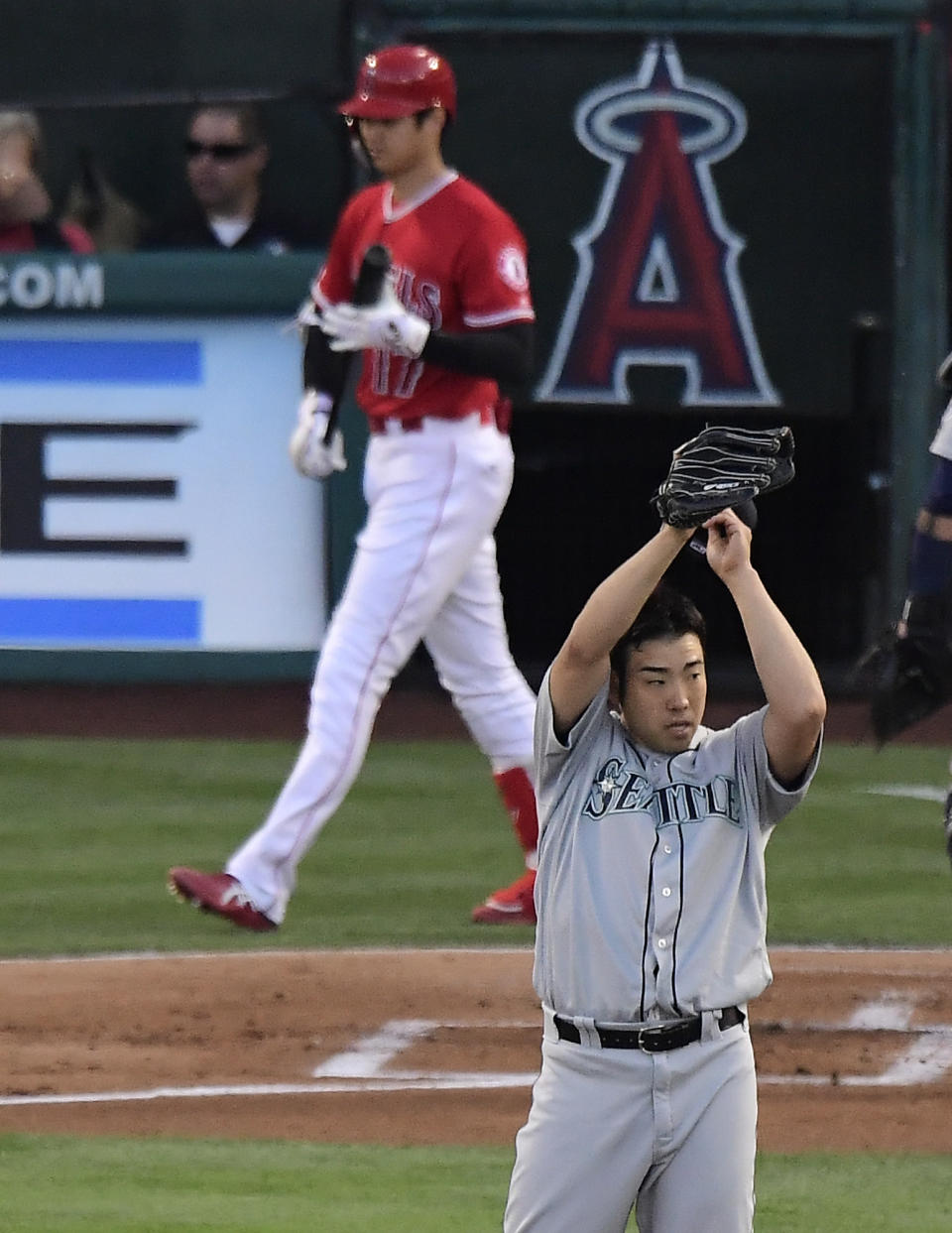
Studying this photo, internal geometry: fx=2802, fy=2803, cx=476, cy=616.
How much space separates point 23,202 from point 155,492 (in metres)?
1.33

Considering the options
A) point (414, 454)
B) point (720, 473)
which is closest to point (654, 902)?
point (720, 473)

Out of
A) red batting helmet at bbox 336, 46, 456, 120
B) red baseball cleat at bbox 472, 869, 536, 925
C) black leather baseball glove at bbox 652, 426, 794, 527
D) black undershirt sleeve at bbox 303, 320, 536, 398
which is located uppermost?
red batting helmet at bbox 336, 46, 456, 120

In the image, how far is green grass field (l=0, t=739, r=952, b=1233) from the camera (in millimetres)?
4910

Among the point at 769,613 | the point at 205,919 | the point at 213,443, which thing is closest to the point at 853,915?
the point at 205,919

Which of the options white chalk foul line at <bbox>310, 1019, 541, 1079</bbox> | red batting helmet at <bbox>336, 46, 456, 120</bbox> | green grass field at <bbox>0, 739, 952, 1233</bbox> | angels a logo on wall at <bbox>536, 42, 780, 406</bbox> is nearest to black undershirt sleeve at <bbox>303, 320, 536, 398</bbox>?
red batting helmet at <bbox>336, 46, 456, 120</bbox>

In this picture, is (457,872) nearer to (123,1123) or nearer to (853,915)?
(853,915)

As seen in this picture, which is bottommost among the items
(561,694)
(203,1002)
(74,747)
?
(74,747)

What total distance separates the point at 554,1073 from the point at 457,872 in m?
4.50

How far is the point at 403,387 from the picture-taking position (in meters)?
7.07

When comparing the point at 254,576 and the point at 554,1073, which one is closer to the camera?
the point at 554,1073

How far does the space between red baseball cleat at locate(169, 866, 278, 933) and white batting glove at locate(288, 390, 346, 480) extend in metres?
1.09

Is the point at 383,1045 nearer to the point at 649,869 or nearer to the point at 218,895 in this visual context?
the point at 218,895

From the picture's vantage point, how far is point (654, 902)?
148 inches

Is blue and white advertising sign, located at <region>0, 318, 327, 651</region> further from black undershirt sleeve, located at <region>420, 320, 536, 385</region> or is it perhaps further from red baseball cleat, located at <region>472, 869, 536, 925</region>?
black undershirt sleeve, located at <region>420, 320, 536, 385</region>
